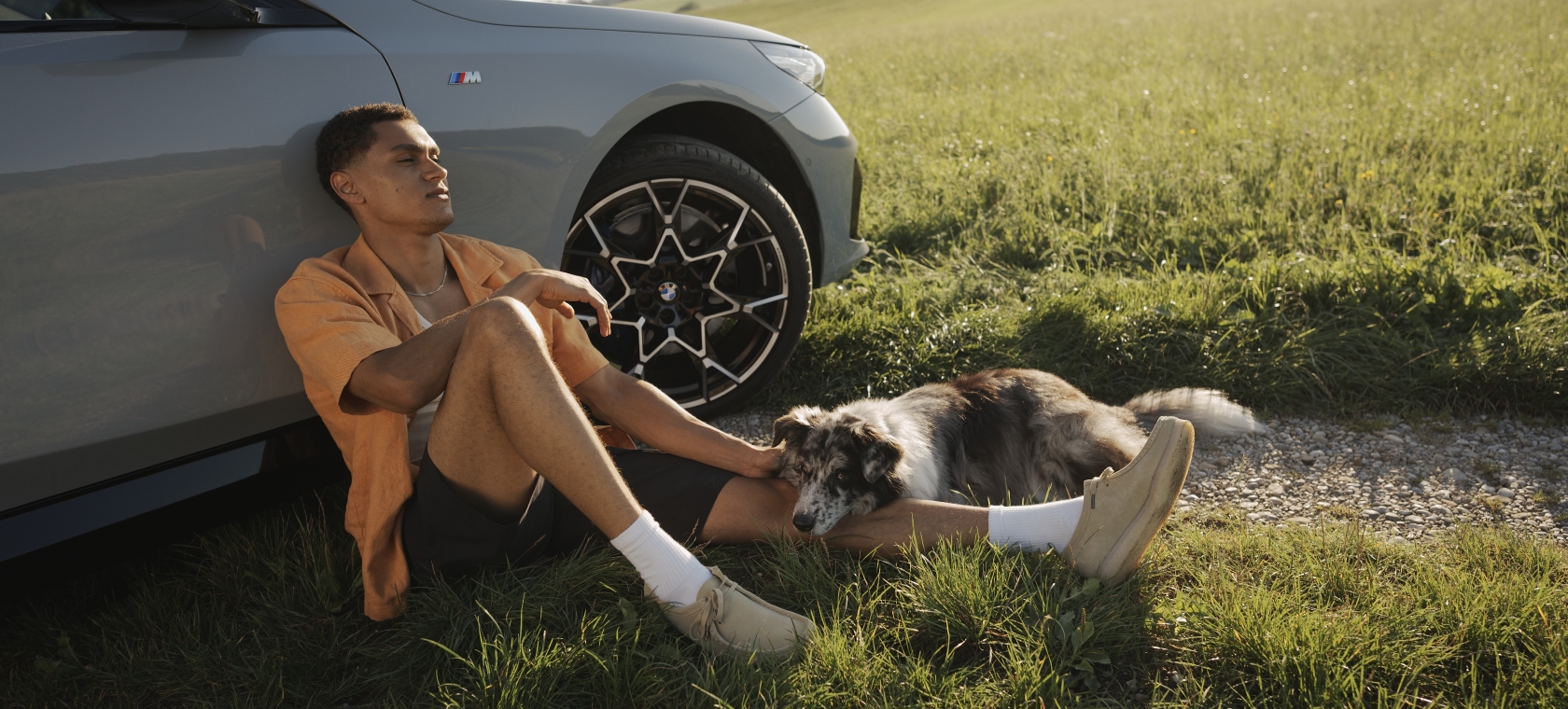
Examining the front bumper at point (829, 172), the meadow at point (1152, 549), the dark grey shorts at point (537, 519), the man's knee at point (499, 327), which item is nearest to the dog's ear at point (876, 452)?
the meadow at point (1152, 549)

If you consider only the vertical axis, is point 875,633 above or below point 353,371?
below

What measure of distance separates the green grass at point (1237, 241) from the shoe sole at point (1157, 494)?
167cm

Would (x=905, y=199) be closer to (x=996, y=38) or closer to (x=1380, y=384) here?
(x=1380, y=384)

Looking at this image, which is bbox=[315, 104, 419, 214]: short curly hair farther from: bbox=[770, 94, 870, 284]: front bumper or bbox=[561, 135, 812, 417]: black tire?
bbox=[770, 94, 870, 284]: front bumper

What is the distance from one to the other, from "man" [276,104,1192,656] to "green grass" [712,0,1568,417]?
1.36 meters

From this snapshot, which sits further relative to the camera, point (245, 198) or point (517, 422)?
point (245, 198)

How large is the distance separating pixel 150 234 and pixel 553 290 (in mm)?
943

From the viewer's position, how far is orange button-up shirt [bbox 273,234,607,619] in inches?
91.8

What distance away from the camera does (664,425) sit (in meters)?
2.93

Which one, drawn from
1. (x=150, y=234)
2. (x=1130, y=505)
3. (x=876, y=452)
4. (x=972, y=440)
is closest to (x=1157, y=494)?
(x=1130, y=505)

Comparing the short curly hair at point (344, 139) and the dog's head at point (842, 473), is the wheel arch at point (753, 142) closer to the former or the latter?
the short curly hair at point (344, 139)

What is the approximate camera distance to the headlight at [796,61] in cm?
387

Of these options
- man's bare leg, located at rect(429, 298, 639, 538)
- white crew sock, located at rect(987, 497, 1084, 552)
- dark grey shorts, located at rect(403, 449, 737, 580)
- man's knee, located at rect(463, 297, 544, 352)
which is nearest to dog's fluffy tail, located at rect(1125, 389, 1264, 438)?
white crew sock, located at rect(987, 497, 1084, 552)

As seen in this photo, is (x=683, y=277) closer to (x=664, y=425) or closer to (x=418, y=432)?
(x=664, y=425)
